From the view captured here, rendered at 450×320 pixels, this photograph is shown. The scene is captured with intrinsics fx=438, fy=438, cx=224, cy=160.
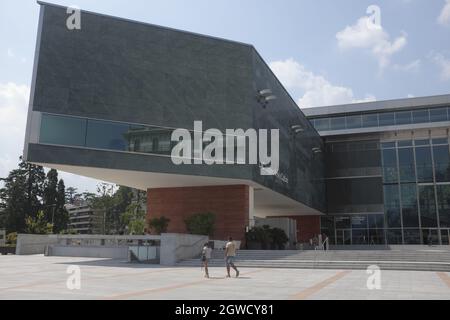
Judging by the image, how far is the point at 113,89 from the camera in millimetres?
28516

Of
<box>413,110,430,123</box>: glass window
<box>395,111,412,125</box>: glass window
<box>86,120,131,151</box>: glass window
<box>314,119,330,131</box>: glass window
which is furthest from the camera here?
<box>314,119,330,131</box>: glass window

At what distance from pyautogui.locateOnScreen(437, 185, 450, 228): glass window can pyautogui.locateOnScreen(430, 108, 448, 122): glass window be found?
7892mm

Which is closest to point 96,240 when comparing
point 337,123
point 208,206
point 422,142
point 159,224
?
point 159,224

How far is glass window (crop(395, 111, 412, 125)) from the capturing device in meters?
51.6

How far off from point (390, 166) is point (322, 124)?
9.66 meters

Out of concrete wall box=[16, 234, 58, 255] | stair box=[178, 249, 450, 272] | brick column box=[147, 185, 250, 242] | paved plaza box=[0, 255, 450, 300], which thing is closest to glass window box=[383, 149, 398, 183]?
brick column box=[147, 185, 250, 242]

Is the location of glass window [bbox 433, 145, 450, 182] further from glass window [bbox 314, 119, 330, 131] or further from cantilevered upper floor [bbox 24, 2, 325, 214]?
cantilevered upper floor [bbox 24, 2, 325, 214]

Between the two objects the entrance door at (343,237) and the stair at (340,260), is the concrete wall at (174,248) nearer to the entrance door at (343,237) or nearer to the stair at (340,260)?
the stair at (340,260)

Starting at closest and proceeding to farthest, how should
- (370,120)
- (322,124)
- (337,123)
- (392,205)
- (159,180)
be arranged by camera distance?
(159,180), (392,205), (370,120), (337,123), (322,124)

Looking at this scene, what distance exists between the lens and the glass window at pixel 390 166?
50.9 m

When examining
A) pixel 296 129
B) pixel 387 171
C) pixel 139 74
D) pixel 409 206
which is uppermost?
pixel 139 74

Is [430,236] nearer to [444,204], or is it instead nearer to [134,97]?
[444,204]

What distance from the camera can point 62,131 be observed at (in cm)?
2684

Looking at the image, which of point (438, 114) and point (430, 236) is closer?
point (430, 236)
